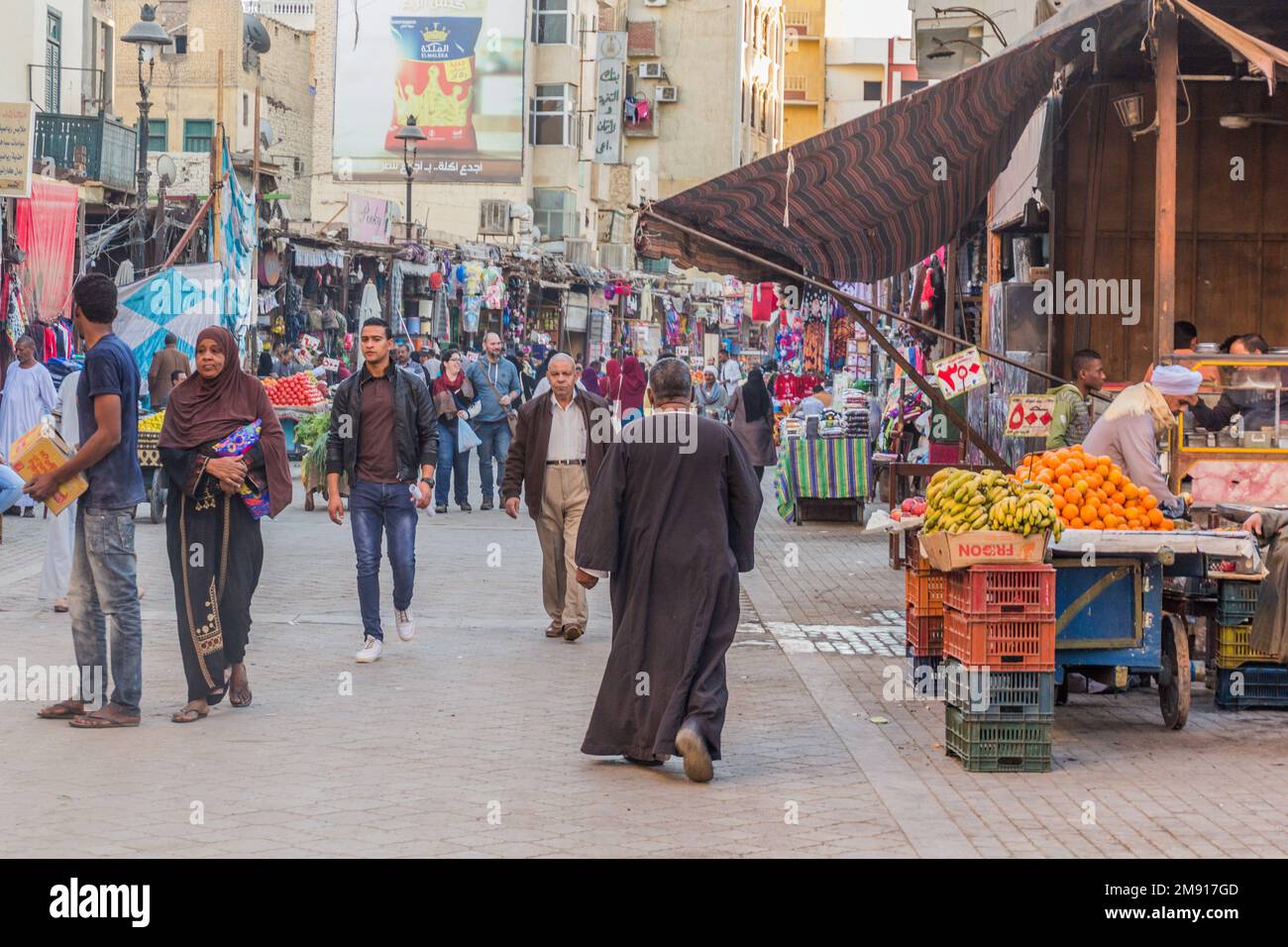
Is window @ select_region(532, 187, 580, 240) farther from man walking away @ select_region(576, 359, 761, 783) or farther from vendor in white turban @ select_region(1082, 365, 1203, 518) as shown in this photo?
man walking away @ select_region(576, 359, 761, 783)

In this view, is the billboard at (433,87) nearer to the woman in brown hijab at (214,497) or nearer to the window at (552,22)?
the window at (552,22)

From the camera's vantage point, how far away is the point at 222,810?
6559 millimetres

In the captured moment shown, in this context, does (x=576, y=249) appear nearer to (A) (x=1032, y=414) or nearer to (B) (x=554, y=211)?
(B) (x=554, y=211)

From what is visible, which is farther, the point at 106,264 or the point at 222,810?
the point at 106,264

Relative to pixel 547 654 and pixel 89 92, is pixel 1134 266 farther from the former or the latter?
pixel 89 92

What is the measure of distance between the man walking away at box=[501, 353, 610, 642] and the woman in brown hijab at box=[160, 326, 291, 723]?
10.4 ft

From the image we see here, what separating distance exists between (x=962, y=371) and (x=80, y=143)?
17.8 m

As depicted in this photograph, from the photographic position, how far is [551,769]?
748 cm

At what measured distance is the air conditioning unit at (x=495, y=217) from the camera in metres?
54.8

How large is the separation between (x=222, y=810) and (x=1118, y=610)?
4278 millimetres

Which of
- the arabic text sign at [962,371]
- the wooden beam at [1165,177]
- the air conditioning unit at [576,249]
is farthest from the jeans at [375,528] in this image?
the air conditioning unit at [576,249]

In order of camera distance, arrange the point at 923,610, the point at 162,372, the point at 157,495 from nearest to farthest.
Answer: the point at 923,610 → the point at 157,495 → the point at 162,372

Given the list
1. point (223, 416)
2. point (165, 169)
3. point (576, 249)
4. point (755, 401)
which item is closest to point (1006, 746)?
point (223, 416)
